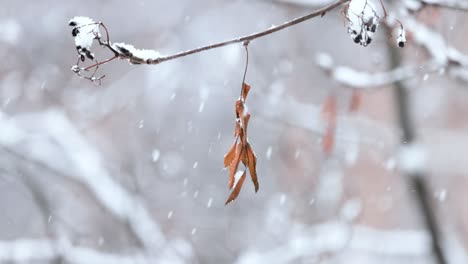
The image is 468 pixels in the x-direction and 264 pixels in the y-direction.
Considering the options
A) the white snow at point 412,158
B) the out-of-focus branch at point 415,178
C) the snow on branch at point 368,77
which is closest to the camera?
the snow on branch at point 368,77

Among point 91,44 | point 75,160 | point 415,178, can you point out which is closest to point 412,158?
point 415,178

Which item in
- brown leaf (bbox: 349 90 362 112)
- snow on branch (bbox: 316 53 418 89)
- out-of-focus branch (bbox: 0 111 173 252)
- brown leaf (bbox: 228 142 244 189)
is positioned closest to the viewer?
brown leaf (bbox: 228 142 244 189)

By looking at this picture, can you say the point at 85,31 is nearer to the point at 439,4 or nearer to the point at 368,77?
the point at 439,4

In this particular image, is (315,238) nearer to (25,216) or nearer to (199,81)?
(199,81)

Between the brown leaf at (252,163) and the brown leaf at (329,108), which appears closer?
the brown leaf at (252,163)

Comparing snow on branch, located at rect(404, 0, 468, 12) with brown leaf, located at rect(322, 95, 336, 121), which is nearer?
snow on branch, located at rect(404, 0, 468, 12)

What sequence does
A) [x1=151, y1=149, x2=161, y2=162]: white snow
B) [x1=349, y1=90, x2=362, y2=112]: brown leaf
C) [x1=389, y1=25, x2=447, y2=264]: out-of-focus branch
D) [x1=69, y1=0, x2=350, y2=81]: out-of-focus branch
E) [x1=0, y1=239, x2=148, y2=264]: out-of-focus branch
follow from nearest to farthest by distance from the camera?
[x1=69, y1=0, x2=350, y2=81]: out-of-focus branch → [x1=349, y1=90, x2=362, y2=112]: brown leaf → [x1=389, y1=25, x2=447, y2=264]: out-of-focus branch → [x1=0, y1=239, x2=148, y2=264]: out-of-focus branch → [x1=151, y1=149, x2=161, y2=162]: white snow

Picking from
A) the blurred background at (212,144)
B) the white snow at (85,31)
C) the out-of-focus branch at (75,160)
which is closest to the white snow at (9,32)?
the blurred background at (212,144)

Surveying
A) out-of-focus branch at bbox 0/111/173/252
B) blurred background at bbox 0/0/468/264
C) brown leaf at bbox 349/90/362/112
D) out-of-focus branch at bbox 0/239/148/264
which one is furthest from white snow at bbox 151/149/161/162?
brown leaf at bbox 349/90/362/112

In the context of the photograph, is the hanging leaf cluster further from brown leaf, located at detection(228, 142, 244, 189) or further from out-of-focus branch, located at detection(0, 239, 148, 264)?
out-of-focus branch, located at detection(0, 239, 148, 264)

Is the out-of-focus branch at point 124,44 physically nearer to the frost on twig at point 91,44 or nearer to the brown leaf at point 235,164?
the frost on twig at point 91,44
